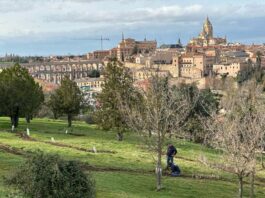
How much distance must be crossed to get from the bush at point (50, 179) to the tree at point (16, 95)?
3372 centimetres

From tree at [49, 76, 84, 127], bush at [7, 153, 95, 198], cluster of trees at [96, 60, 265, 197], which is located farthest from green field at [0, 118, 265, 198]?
tree at [49, 76, 84, 127]

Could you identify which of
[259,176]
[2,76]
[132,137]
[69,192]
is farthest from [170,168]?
[2,76]

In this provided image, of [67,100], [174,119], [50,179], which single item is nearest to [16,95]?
[67,100]

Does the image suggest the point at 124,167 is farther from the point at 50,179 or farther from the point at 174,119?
the point at 50,179

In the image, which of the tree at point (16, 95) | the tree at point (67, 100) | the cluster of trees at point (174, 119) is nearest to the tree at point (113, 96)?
the cluster of trees at point (174, 119)

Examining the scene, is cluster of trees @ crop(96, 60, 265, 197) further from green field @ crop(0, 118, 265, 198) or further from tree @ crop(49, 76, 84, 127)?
tree @ crop(49, 76, 84, 127)

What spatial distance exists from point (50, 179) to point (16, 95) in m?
34.7

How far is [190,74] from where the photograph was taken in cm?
19962

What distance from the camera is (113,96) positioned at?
46.9m

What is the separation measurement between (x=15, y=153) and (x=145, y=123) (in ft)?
32.0

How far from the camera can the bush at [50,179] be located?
16.8 m

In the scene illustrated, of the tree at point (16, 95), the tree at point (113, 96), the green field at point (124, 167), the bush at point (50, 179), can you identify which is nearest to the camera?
the bush at point (50, 179)

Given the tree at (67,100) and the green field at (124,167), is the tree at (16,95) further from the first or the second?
the tree at (67,100)

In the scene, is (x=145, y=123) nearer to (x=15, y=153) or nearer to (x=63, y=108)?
(x=15, y=153)
